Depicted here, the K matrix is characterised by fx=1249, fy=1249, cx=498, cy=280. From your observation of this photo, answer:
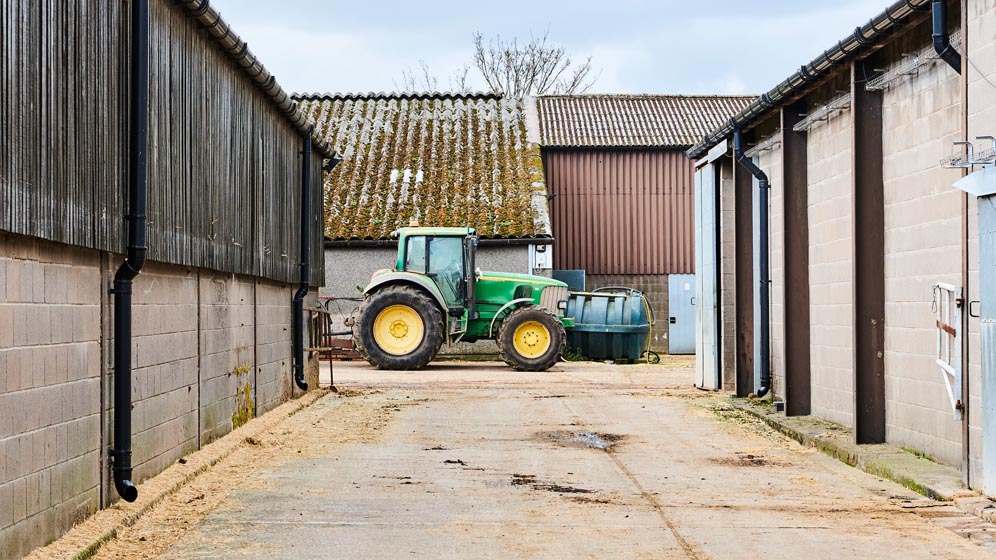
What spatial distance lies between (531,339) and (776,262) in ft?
30.0

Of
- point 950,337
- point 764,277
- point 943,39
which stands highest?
point 943,39

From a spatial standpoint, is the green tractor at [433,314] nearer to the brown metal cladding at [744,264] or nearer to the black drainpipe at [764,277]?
the brown metal cladding at [744,264]

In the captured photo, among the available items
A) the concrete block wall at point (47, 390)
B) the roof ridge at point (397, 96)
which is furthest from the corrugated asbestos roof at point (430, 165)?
the concrete block wall at point (47, 390)

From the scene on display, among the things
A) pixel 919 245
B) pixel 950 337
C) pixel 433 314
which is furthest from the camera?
pixel 433 314

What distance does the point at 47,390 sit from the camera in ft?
21.4

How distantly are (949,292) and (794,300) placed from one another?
415 cm

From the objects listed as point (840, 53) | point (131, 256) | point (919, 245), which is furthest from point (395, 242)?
point (131, 256)

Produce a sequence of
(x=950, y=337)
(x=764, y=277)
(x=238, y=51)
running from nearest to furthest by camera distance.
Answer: (x=950, y=337)
(x=238, y=51)
(x=764, y=277)

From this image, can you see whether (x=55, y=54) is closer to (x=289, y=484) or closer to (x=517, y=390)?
(x=289, y=484)

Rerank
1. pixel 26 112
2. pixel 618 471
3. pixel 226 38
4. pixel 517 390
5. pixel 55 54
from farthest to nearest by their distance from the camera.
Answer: pixel 517 390
pixel 226 38
pixel 618 471
pixel 55 54
pixel 26 112

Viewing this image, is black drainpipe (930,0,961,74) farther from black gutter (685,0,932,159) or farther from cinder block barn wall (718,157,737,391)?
cinder block barn wall (718,157,737,391)

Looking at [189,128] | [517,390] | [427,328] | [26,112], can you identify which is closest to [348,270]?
[427,328]

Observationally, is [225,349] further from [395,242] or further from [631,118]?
[631,118]

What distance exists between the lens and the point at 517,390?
18297mm
